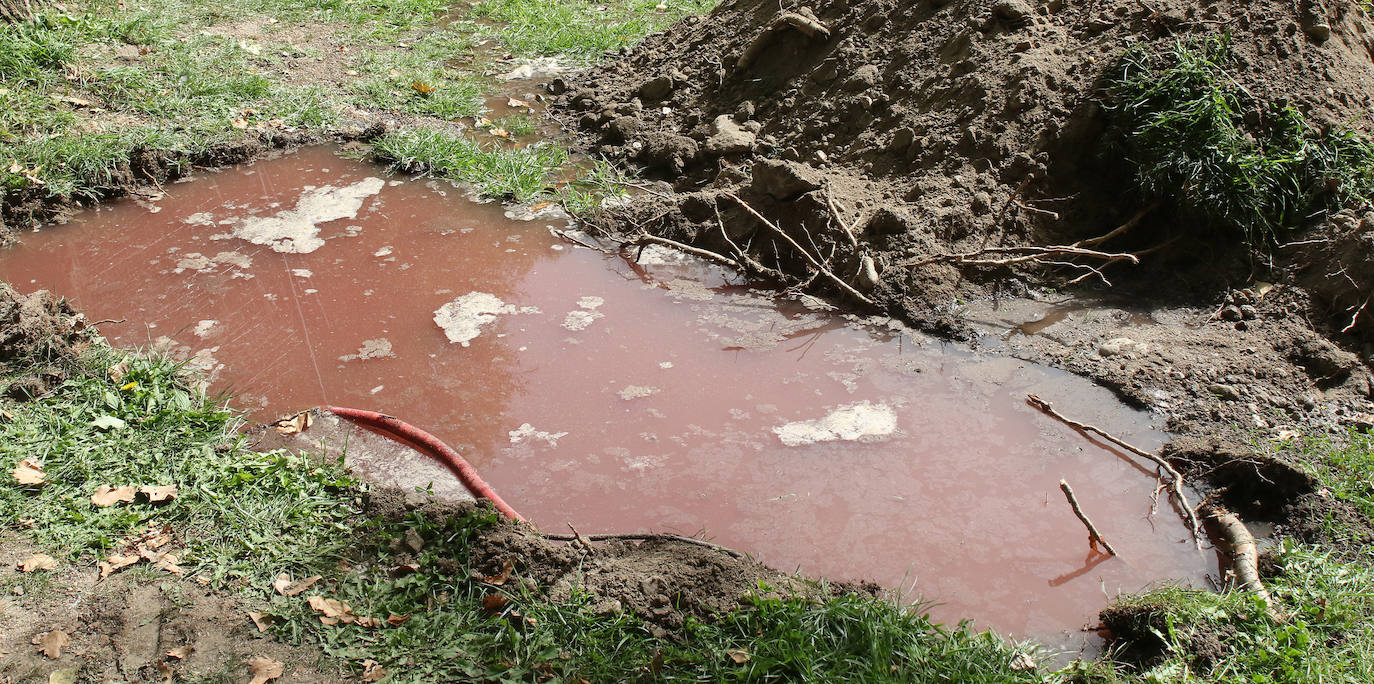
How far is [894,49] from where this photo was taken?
19.3ft

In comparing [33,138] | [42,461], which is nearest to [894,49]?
[42,461]

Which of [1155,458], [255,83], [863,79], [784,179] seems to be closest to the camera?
[1155,458]

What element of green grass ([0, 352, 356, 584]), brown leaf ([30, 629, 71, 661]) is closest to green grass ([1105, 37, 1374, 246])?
green grass ([0, 352, 356, 584])

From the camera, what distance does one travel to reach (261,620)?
2.92 metres

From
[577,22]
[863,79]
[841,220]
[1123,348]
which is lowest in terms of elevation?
[1123,348]

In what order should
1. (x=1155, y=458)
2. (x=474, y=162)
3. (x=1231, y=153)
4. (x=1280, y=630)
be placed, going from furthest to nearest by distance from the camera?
(x=474, y=162) < (x=1231, y=153) < (x=1155, y=458) < (x=1280, y=630)

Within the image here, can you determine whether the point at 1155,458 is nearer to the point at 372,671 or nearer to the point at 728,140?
the point at 372,671

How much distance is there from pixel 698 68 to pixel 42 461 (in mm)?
4896

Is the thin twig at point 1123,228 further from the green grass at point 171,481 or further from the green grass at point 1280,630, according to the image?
the green grass at point 171,481

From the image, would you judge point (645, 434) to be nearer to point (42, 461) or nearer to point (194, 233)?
point (42, 461)

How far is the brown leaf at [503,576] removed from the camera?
306 centimetres

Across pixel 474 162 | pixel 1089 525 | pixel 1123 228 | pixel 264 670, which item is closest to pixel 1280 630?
pixel 1089 525

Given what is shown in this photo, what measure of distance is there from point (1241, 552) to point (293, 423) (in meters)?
3.75

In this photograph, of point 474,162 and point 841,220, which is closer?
point 841,220
